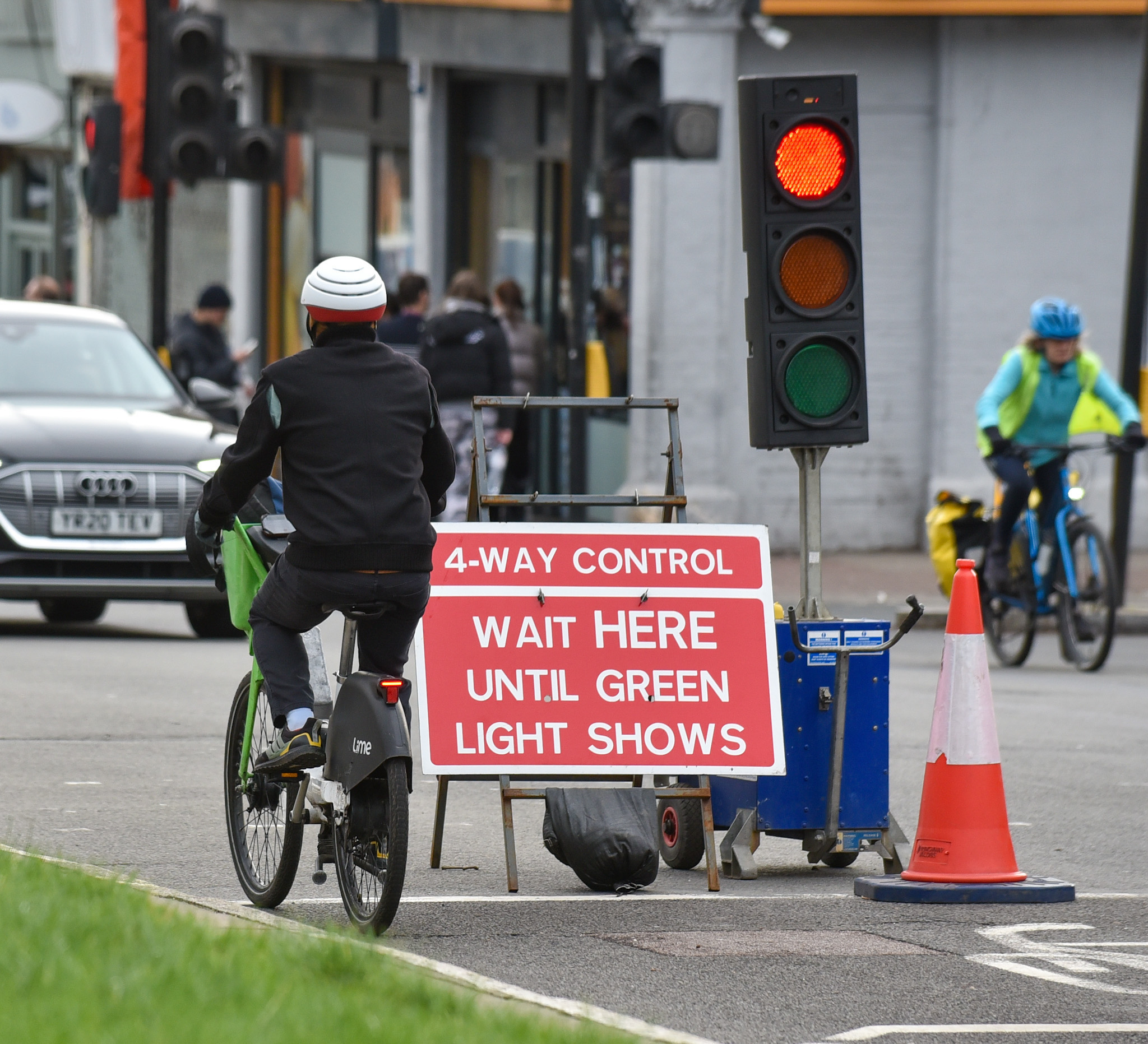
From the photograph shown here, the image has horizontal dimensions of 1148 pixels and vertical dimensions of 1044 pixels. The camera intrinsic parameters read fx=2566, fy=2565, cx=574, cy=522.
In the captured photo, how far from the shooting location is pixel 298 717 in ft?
20.6

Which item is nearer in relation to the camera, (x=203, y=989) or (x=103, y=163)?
(x=203, y=989)

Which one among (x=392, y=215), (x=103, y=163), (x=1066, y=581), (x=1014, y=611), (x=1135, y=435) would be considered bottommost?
(x=1014, y=611)

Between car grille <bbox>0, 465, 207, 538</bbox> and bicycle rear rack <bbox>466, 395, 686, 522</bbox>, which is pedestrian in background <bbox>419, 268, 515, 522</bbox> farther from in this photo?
bicycle rear rack <bbox>466, 395, 686, 522</bbox>

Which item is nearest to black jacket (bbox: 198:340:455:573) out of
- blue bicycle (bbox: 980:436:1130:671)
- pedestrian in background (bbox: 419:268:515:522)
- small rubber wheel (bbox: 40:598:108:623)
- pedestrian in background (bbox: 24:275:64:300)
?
blue bicycle (bbox: 980:436:1130:671)

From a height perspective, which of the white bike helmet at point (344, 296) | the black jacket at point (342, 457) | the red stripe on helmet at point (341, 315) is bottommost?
the black jacket at point (342, 457)

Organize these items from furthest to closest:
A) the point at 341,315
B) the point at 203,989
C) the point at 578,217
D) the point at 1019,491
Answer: the point at 578,217 < the point at 1019,491 < the point at 341,315 < the point at 203,989

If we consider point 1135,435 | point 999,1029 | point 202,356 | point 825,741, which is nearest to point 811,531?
→ point 825,741

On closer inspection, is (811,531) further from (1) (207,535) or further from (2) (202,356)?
(2) (202,356)

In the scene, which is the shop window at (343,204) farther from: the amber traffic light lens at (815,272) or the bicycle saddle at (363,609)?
the bicycle saddle at (363,609)

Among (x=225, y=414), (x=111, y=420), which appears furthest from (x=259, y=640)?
(x=225, y=414)

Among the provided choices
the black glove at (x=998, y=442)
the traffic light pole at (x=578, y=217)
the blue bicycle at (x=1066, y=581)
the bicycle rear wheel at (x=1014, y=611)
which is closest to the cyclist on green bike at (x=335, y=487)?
the black glove at (x=998, y=442)

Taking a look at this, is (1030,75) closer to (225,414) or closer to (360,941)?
(225,414)

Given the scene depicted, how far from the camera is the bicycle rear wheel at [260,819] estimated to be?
6.45 meters

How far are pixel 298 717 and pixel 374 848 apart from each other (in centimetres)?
42
